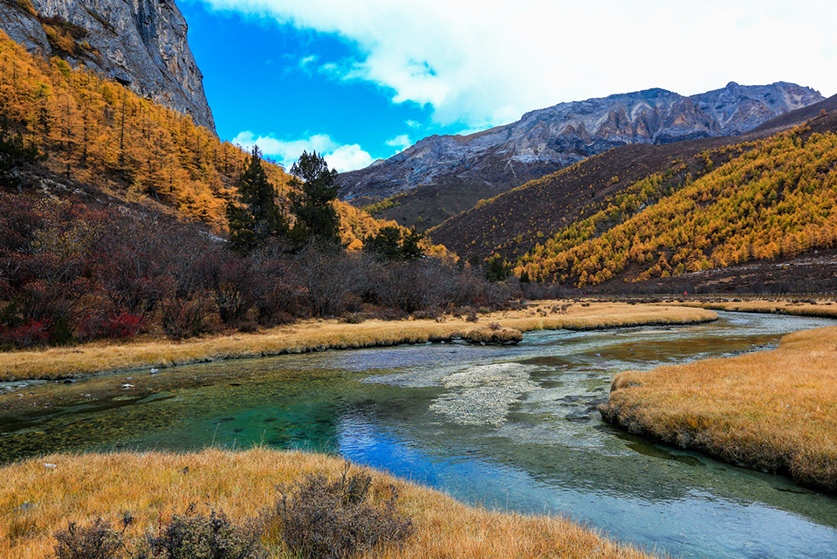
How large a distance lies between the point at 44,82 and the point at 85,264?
74.6 meters

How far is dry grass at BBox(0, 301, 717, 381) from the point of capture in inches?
843

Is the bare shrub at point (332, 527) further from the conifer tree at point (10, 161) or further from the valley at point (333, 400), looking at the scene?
the conifer tree at point (10, 161)

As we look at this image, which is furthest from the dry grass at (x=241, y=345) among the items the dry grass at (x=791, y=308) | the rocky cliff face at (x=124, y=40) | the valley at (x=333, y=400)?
the rocky cliff face at (x=124, y=40)

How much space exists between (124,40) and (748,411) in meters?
183

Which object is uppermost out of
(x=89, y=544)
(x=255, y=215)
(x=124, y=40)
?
(x=124, y=40)

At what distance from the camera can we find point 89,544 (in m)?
4.04

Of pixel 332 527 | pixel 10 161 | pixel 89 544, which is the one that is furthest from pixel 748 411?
pixel 10 161

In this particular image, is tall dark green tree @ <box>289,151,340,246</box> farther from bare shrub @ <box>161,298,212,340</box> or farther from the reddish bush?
the reddish bush

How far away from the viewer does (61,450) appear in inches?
434

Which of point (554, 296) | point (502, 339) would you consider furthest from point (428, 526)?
point (554, 296)

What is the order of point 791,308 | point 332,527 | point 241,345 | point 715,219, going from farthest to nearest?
point 715,219, point 791,308, point 241,345, point 332,527

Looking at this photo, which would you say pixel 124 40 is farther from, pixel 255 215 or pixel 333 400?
pixel 333 400

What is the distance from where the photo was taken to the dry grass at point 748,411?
900 cm

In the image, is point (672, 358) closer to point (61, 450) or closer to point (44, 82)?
point (61, 450)
